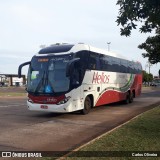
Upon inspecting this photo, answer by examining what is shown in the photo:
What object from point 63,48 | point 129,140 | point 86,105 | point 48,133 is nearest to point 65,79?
point 63,48

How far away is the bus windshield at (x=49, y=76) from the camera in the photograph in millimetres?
14648

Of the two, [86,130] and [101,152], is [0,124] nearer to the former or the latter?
[86,130]

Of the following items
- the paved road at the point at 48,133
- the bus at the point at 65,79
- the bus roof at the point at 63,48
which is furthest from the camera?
the bus roof at the point at 63,48

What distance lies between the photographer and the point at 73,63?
1439 centimetres

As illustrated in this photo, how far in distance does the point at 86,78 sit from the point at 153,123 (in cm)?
518

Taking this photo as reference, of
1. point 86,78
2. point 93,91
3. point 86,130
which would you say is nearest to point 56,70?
point 86,78

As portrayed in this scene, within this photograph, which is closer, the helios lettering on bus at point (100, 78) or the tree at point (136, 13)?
the tree at point (136, 13)

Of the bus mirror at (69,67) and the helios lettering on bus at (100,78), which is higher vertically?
the bus mirror at (69,67)

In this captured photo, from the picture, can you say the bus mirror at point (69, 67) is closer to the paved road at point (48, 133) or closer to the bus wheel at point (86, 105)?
the paved road at point (48, 133)

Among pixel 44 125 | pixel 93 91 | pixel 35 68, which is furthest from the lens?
pixel 93 91

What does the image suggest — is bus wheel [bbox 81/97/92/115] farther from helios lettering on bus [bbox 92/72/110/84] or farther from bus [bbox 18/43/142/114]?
helios lettering on bus [bbox 92/72/110/84]

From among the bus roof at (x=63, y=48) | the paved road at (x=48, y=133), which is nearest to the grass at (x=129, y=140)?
the paved road at (x=48, y=133)

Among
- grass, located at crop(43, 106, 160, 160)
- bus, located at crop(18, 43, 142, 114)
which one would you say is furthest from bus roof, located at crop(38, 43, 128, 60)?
grass, located at crop(43, 106, 160, 160)

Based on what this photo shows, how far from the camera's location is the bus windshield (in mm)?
14648
